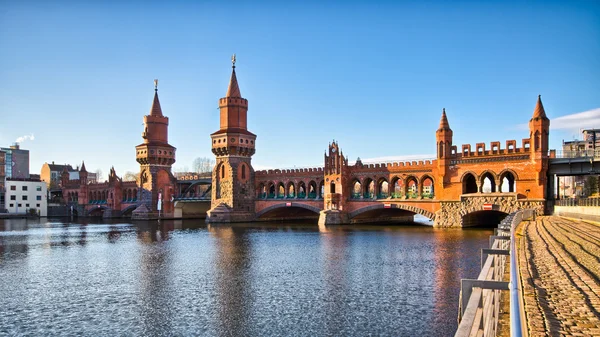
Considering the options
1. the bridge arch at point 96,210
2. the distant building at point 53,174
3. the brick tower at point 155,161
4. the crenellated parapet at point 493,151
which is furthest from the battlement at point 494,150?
the distant building at point 53,174

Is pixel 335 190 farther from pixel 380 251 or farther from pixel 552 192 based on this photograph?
pixel 380 251

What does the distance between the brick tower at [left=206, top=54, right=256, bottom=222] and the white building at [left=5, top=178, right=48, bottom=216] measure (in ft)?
172

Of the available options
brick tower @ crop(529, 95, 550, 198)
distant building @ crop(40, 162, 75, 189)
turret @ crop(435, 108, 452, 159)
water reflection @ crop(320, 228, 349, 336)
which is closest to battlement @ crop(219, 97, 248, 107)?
turret @ crop(435, 108, 452, 159)

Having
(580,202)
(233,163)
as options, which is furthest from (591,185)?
(233,163)

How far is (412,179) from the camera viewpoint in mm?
56875

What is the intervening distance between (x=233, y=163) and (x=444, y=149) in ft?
107

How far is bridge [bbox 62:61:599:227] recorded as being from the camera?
44.7 metres

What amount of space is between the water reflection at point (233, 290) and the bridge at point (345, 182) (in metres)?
26.3

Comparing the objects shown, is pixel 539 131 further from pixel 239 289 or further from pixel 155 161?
pixel 155 161

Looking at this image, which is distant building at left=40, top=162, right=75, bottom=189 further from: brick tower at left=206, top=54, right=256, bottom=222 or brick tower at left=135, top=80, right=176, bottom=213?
brick tower at left=206, top=54, right=256, bottom=222

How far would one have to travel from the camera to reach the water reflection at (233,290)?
15.1m

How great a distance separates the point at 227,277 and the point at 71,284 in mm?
7439

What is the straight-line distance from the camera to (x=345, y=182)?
60656mm

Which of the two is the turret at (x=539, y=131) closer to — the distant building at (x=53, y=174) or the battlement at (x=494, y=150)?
the battlement at (x=494, y=150)
